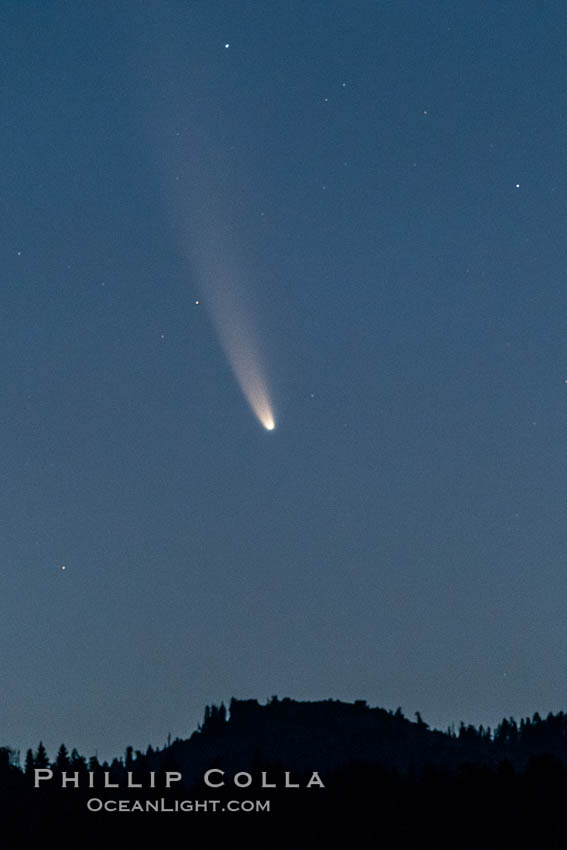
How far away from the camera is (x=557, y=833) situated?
114688mm

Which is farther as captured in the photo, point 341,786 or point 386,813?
point 341,786

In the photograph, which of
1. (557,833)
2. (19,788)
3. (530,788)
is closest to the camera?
(557,833)

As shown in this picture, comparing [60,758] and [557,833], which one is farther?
[60,758]

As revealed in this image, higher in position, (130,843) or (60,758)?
(60,758)

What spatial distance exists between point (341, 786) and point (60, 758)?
127 feet

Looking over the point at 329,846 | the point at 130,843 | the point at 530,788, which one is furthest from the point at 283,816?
the point at 530,788

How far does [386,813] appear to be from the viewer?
4941 inches

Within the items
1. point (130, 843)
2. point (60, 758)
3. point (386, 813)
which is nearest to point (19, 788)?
point (60, 758)

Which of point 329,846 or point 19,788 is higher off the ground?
point 19,788

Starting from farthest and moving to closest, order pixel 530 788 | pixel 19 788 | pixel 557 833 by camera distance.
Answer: pixel 19 788 < pixel 530 788 < pixel 557 833

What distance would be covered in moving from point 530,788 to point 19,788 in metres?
64.9

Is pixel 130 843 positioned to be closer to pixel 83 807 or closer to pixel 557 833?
pixel 83 807

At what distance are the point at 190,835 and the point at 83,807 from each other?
13.3m

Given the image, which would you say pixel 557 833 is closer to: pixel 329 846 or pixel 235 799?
pixel 329 846
